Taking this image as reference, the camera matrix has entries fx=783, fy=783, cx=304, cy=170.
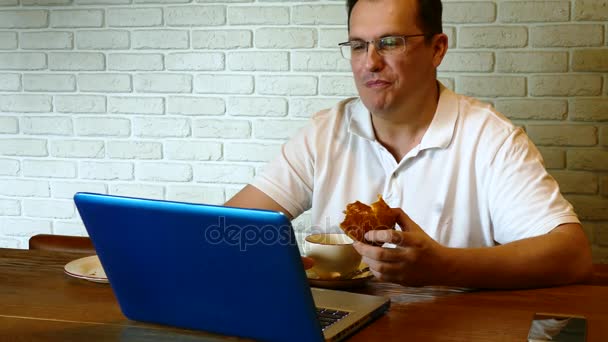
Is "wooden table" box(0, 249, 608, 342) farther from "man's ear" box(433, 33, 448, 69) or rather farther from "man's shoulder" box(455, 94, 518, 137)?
"man's ear" box(433, 33, 448, 69)

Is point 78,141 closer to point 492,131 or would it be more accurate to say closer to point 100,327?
point 492,131

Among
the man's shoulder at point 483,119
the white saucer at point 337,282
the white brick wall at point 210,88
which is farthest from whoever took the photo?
the white brick wall at point 210,88

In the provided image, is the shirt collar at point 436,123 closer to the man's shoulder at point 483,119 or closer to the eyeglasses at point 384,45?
the man's shoulder at point 483,119

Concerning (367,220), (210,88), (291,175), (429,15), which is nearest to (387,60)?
(429,15)

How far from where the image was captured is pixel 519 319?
1.30 meters

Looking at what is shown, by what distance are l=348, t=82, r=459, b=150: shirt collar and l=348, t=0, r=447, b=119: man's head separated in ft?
0.23

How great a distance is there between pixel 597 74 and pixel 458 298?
1.63 metres

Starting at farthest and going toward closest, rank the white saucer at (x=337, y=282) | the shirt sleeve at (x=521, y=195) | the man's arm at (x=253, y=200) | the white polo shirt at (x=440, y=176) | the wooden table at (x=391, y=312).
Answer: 1. the man's arm at (x=253, y=200)
2. the white polo shirt at (x=440, y=176)
3. the shirt sleeve at (x=521, y=195)
4. the white saucer at (x=337, y=282)
5. the wooden table at (x=391, y=312)

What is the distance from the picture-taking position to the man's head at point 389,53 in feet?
6.81

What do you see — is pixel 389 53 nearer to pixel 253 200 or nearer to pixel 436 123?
pixel 436 123

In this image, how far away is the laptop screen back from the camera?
42.2 inches

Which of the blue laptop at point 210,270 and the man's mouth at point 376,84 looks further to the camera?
the man's mouth at point 376,84

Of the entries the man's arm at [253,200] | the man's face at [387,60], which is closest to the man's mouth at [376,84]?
the man's face at [387,60]

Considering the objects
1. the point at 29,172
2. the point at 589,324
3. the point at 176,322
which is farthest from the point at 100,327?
the point at 29,172
